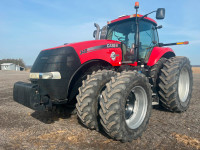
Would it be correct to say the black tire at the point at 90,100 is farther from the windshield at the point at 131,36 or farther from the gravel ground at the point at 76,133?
the windshield at the point at 131,36

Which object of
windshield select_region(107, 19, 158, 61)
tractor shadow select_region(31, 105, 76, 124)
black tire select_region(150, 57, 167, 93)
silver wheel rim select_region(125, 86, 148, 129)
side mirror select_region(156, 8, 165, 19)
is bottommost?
tractor shadow select_region(31, 105, 76, 124)

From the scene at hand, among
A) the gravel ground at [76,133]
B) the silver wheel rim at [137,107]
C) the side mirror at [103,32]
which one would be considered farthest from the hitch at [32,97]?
the side mirror at [103,32]

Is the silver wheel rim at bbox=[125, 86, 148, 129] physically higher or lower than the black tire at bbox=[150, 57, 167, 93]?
lower

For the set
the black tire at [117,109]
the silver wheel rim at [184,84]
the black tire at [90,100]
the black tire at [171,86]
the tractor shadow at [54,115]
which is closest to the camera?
the black tire at [117,109]

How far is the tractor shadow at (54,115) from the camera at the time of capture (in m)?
3.77

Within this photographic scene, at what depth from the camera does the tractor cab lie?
4262 millimetres

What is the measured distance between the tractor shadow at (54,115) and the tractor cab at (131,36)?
6.20 feet

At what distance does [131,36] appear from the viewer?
14.2 feet

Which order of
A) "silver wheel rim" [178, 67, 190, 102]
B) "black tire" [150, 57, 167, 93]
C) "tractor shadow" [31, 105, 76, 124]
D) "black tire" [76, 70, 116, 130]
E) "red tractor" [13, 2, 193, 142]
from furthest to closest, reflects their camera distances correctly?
"silver wheel rim" [178, 67, 190, 102]
"black tire" [150, 57, 167, 93]
"tractor shadow" [31, 105, 76, 124]
"black tire" [76, 70, 116, 130]
"red tractor" [13, 2, 193, 142]

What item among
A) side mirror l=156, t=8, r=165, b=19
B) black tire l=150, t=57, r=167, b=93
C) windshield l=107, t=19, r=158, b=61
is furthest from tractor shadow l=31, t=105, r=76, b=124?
side mirror l=156, t=8, r=165, b=19

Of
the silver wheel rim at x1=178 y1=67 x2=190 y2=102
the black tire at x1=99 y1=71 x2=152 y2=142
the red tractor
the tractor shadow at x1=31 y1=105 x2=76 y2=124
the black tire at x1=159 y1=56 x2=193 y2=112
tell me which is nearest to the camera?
the black tire at x1=99 y1=71 x2=152 y2=142

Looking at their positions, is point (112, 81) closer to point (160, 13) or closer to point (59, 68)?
point (59, 68)

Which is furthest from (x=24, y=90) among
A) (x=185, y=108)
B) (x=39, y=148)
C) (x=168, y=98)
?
(x=185, y=108)

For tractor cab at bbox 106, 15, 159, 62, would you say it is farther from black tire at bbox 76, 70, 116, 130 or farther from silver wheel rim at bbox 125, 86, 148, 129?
black tire at bbox 76, 70, 116, 130
